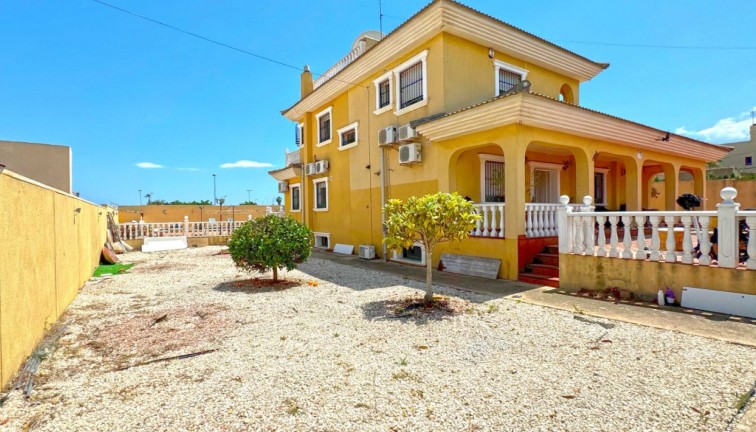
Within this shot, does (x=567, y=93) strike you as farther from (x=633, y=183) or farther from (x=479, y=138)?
(x=479, y=138)

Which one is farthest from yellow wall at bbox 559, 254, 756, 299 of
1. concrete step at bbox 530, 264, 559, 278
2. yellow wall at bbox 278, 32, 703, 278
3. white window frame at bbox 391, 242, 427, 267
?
white window frame at bbox 391, 242, 427, 267

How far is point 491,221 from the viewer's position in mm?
9297

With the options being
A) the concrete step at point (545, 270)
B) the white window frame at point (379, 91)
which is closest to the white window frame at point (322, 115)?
the white window frame at point (379, 91)

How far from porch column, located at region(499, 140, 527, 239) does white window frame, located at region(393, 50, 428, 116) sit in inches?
132

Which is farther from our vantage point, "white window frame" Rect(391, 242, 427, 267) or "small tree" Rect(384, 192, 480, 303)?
"white window frame" Rect(391, 242, 427, 267)

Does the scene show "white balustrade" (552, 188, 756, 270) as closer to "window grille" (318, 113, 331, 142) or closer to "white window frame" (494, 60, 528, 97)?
"white window frame" (494, 60, 528, 97)

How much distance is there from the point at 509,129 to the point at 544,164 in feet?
16.1

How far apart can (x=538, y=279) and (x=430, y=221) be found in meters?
3.72

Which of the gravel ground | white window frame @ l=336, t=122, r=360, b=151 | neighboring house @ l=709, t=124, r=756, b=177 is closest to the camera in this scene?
the gravel ground

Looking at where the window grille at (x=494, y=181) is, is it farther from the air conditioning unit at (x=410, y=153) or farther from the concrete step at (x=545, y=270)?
the concrete step at (x=545, y=270)

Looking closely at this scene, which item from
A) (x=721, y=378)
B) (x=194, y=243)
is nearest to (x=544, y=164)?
(x=721, y=378)

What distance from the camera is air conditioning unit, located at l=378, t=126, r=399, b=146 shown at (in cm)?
1150

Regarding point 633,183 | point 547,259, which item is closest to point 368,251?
point 547,259

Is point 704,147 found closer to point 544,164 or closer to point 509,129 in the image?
point 544,164
